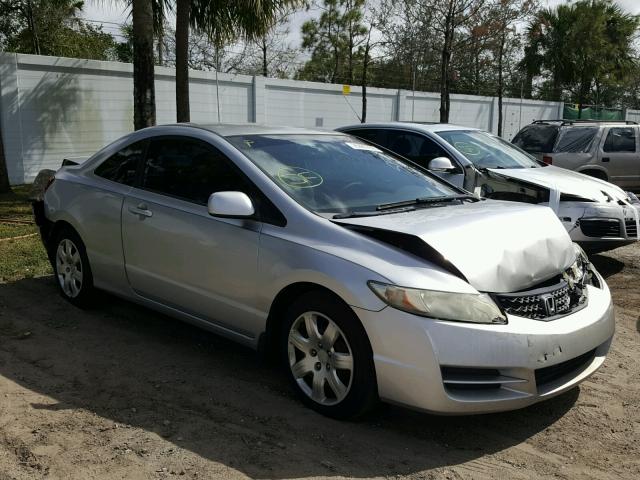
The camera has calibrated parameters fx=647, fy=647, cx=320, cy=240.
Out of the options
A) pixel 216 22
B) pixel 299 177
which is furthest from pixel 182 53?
pixel 299 177

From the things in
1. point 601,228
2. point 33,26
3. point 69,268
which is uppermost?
point 33,26

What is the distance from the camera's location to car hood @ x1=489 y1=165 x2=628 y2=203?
22.7ft

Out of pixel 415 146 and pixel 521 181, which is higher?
pixel 415 146

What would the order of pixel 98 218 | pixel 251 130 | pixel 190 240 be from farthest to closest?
pixel 98 218, pixel 251 130, pixel 190 240

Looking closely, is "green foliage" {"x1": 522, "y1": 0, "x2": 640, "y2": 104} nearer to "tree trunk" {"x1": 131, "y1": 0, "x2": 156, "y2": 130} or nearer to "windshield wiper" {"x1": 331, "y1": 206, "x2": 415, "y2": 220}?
"tree trunk" {"x1": 131, "y1": 0, "x2": 156, "y2": 130}

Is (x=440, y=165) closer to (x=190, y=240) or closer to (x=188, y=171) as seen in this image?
(x=188, y=171)

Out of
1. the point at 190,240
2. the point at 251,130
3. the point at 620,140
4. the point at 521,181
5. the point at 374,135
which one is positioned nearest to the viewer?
the point at 190,240

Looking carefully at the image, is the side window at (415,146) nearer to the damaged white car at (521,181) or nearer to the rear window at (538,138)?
the damaged white car at (521,181)

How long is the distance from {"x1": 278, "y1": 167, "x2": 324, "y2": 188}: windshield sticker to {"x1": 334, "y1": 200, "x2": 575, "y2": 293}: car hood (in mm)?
477

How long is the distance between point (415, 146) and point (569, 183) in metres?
1.77

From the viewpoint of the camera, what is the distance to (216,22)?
39.0ft

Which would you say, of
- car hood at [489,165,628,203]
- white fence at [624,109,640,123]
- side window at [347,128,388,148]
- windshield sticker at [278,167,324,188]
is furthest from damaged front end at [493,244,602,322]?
white fence at [624,109,640,123]

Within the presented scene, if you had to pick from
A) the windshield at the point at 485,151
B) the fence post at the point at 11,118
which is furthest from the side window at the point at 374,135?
the fence post at the point at 11,118

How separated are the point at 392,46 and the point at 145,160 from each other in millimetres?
15433
